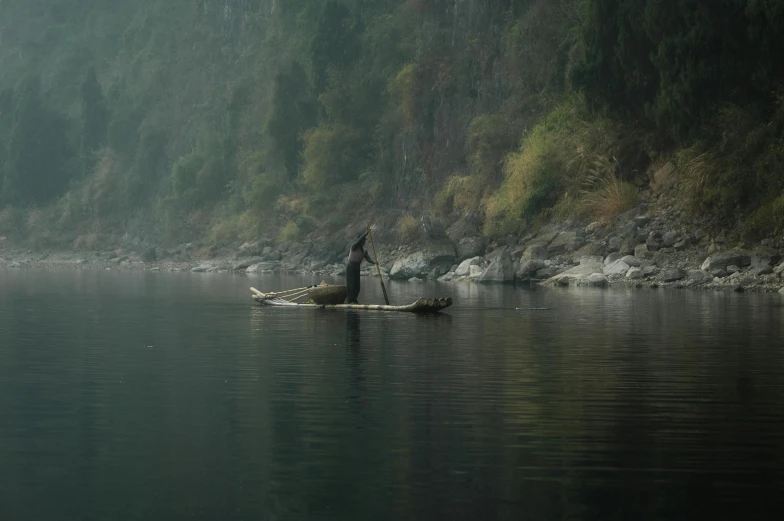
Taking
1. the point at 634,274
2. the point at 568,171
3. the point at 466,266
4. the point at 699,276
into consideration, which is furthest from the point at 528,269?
the point at 699,276

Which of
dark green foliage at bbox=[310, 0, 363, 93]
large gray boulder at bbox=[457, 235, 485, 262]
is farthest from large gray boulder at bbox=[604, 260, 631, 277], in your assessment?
dark green foliage at bbox=[310, 0, 363, 93]

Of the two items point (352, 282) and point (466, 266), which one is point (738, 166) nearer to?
point (466, 266)

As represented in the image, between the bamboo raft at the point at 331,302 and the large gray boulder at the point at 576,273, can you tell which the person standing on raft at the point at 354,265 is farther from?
the large gray boulder at the point at 576,273

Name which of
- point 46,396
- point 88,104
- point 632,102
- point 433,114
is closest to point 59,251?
point 88,104

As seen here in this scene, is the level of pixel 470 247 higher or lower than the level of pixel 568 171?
lower

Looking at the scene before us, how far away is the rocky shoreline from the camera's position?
125ft

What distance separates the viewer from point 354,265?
29.3 m

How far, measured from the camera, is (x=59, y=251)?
101 m

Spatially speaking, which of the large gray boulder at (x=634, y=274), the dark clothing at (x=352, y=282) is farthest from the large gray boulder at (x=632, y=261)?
the dark clothing at (x=352, y=282)

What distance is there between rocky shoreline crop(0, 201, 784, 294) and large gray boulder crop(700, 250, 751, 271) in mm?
31

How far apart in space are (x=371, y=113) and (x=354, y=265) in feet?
158

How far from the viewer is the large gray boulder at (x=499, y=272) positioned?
46.4m

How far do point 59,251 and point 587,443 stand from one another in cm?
9442

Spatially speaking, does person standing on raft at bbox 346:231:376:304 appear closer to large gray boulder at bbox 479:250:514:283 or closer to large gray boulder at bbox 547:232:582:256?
large gray boulder at bbox 479:250:514:283
